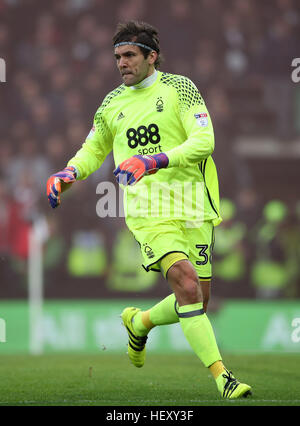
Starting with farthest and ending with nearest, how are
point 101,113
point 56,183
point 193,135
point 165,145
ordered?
1. point 101,113
2. point 165,145
3. point 56,183
4. point 193,135

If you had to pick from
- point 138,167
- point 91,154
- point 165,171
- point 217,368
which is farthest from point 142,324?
point 138,167

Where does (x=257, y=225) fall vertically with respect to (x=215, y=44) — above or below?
below

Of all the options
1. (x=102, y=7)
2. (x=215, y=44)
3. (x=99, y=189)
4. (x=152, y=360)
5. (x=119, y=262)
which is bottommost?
(x=152, y=360)

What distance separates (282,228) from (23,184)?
159 inches

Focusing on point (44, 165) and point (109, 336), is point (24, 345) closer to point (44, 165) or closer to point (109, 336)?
point (109, 336)

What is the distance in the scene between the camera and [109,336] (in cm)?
1177

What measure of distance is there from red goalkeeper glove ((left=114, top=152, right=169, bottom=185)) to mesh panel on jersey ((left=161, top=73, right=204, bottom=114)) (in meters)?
0.53

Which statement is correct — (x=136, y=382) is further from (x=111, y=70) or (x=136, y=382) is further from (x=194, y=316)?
(x=111, y=70)

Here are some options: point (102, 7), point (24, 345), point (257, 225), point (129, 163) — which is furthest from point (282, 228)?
point (129, 163)

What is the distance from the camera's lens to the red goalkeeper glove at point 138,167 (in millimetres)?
5656

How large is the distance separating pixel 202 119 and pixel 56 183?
3.45 ft

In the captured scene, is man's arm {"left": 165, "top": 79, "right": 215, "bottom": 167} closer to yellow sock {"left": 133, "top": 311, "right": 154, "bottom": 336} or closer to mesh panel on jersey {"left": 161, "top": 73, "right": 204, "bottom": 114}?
mesh panel on jersey {"left": 161, "top": 73, "right": 204, "bottom": 114}

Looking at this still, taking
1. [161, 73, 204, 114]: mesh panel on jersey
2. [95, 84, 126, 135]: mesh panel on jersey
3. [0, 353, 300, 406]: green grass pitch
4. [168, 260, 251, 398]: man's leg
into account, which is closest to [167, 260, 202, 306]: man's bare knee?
[168, 260, 251, 398]: man's leg

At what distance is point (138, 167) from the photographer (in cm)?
567
